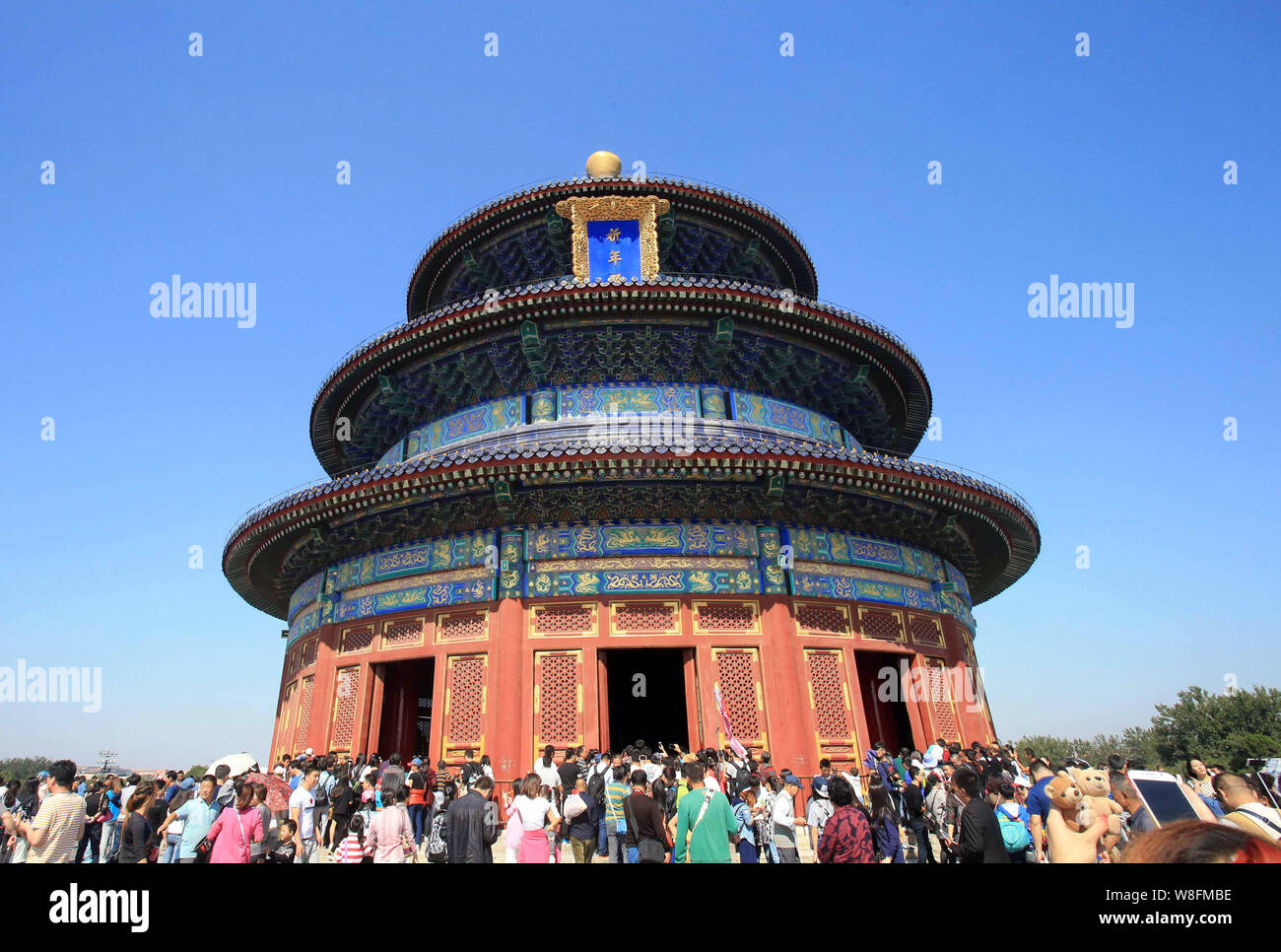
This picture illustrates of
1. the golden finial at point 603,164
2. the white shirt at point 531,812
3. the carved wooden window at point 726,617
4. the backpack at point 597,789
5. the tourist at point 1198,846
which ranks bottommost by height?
the tourist at point 1198,846

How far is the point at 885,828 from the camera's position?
23.2ft

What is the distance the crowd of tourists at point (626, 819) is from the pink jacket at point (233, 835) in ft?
0.04

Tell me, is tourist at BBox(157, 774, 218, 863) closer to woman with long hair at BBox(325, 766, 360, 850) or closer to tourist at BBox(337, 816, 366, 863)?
tourist at BBox(337, 816, 366, 863)

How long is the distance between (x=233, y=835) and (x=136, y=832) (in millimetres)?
1352

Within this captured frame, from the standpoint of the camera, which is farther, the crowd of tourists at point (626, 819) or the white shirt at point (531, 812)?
the white shirt at point (531, 812)

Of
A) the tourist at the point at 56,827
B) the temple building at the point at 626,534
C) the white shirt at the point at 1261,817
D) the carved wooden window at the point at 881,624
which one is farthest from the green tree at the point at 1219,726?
the tourist at the point at 56,827

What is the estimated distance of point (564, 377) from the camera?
20.3m

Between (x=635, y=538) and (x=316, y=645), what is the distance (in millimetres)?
8696

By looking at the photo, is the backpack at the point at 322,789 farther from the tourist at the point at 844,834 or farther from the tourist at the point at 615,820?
the tourist at the point at 844,834

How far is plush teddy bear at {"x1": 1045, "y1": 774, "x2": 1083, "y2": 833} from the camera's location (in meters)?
5.24

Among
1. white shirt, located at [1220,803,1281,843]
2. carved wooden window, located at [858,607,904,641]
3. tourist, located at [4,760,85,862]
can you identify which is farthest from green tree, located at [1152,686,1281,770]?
tourist, located at [4,760,85,862]

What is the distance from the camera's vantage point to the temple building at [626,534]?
15180mm
